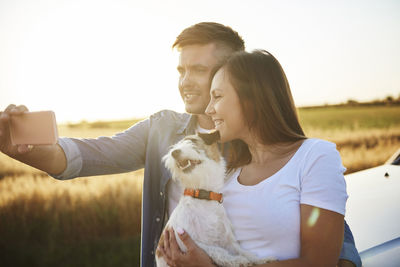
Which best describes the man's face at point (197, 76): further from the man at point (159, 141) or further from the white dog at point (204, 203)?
the white dog at point (204, 203)

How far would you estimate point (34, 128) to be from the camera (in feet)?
5.94

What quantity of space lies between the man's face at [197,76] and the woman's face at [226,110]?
0.61 m

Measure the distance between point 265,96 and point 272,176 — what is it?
58cm

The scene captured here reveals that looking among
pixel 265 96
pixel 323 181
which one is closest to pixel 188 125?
pixel 265 96

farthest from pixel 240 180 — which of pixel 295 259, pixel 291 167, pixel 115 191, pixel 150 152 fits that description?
pixel 115 191

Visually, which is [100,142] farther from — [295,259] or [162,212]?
[295,259]

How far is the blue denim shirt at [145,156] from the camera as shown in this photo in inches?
104

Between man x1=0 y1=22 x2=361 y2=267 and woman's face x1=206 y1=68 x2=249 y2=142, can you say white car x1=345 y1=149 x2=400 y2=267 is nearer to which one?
woman's face x1=206 y1=68 x2=249 y2=142

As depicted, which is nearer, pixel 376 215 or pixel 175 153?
pixel 175 153

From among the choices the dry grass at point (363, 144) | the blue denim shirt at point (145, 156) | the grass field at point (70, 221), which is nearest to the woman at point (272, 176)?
the blue denim shirt at point (145, 156)

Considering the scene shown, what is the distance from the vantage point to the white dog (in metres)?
2.11

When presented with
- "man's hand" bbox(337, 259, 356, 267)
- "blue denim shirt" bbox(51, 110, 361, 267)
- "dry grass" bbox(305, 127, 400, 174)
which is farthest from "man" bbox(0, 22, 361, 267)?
"dry grass" bbox(305, 127, 400, 174)

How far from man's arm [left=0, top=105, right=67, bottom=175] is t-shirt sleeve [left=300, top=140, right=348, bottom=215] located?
1.73 metres

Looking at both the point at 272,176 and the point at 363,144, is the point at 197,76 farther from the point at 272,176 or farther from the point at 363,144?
the point at 363,144
